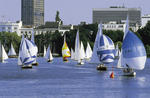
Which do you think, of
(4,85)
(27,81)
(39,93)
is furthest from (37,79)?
(39,93)

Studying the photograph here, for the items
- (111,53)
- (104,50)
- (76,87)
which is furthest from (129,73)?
(76,87)

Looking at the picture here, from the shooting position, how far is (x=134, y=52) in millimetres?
84000

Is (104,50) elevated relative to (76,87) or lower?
elevated

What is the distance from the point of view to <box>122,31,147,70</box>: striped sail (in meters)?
83.7

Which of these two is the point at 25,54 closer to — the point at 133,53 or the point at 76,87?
the point at 133,53

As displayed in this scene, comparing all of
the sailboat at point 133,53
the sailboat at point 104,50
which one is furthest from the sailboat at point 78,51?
the sailboat at point 133,53

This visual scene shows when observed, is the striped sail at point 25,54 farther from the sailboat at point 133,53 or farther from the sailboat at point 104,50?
the sailboat at point 133,53

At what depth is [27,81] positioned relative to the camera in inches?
3378

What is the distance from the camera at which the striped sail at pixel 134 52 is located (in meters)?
83.7

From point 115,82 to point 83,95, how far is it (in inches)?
614

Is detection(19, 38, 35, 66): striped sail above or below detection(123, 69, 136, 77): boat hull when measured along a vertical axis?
above

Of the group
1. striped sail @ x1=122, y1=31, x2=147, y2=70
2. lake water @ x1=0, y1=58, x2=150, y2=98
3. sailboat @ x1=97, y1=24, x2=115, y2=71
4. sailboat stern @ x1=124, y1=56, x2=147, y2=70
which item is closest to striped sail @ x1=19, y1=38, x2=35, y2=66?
sailboat @ x1=97, y1=24, x2=115, y2=71

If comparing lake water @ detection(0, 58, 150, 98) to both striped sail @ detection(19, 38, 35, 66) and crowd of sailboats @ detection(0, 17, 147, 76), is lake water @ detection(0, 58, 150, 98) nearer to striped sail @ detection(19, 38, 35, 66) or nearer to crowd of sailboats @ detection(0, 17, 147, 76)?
crowd of sailboats @ detection(0, 17, 147, 76)

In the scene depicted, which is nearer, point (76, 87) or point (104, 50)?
point (76, 87)
